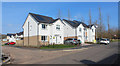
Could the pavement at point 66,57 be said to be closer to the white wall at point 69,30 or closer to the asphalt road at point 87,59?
the asphalt road at point 87,59

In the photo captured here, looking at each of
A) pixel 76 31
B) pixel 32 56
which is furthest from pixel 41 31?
pixel 76 31

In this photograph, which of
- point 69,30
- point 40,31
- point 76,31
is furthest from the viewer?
point 69,30

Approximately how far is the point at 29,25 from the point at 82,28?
18.3 metres

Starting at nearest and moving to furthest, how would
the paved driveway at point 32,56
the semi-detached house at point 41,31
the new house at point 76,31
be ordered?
the paved driveway at point 32,56
the semi-detached house at point 41,31
the new house at point 76,31

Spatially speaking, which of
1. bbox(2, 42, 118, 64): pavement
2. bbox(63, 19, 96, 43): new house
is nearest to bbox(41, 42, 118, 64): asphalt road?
bbox(2, 42, 118, 64): pavement

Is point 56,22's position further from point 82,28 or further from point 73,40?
point 82,28

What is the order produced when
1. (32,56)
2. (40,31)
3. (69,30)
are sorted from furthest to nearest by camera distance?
(69,30)
(40,31)
(32,56)

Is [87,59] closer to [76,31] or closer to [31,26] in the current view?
[31,26]

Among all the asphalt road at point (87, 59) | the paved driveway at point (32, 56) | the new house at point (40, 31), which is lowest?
the paved driveway at point (32, 56)

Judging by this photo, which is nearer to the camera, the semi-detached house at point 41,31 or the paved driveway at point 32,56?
the paved driveway at point 32,56

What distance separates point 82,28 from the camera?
37.2 metres

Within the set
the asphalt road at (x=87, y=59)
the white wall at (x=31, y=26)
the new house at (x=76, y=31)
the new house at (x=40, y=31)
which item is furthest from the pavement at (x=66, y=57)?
the new house at (x=76, y=31)

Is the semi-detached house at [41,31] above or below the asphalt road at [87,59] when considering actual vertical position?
above

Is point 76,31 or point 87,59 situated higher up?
point 76,31
